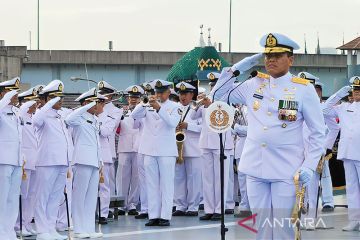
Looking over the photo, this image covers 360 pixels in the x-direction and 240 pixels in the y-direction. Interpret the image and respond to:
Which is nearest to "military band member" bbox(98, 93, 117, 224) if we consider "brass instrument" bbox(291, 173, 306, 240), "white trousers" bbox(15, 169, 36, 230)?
"white trousers" bbox(15, 169, 36, 230)

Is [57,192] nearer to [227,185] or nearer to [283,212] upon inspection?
[227,185]

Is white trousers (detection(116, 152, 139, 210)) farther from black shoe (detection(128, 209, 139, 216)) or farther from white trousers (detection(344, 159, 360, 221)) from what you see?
white trousers (detection(344, 159, 360, 221))

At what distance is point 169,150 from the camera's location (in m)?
17.5

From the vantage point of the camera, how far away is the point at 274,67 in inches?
414

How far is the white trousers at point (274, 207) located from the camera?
10.4 m

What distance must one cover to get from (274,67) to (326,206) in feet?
31.8

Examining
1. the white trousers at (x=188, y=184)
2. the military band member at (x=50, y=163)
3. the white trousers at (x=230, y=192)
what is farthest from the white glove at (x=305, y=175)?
the white trousers at (x=188, y=184)

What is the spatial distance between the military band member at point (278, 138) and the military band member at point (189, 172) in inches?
323

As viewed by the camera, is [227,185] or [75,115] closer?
[75,115]

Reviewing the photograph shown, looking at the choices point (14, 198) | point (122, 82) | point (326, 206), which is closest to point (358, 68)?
point (122, 82)

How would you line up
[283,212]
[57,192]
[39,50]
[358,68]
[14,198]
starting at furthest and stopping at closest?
[39,50]
[358,68]
[57,192]
[14,198]
[283,212]

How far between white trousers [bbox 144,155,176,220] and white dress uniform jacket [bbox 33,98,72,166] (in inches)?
79.6

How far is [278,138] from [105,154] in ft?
26.9

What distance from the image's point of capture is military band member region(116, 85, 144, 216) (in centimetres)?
1941
